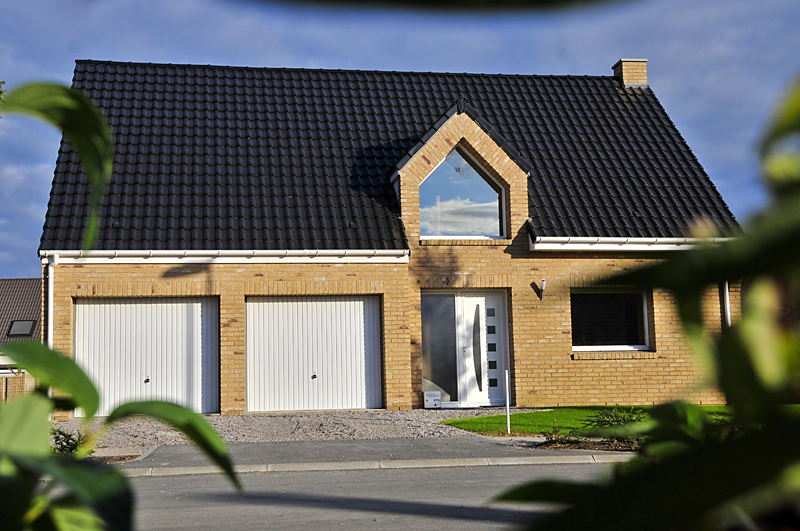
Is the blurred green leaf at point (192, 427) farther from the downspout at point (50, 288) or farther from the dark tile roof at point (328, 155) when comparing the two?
the downspout at point (50, 288)

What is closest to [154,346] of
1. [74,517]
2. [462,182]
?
[462,182]

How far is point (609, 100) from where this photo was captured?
1972 cm

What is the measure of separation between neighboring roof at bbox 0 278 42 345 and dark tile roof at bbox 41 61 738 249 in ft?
101

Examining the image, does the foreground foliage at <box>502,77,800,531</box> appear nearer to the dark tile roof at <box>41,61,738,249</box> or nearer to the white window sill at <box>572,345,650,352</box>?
the dark tile roof at <box>41,61,738,249</box>

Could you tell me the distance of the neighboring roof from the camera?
44.5m

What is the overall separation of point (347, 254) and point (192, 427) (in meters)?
14.8

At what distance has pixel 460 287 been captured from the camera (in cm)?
1594

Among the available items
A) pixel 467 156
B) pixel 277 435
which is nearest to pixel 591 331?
pixel 467 156

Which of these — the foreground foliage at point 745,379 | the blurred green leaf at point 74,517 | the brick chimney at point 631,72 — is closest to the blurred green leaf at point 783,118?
the foreground foliage at point 745,379

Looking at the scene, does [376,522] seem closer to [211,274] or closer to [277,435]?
[277,435]

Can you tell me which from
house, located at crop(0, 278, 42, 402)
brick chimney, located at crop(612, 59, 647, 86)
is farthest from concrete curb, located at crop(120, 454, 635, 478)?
house, located at crop(0, 278, 42, 402)

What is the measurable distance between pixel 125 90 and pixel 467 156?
834 centimetres

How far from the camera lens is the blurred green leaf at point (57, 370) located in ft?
1.52

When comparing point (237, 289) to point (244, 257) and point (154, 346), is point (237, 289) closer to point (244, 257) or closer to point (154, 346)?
point (244, 257)
